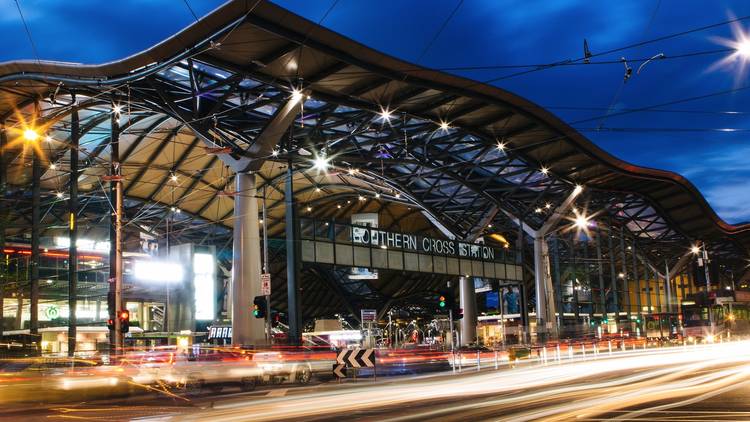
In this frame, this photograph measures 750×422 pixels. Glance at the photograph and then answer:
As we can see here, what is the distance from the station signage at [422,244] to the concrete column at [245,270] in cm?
1227

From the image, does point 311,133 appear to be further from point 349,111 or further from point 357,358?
point 357,358

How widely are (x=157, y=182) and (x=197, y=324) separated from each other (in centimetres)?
1708

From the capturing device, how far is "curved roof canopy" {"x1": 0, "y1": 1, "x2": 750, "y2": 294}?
104ft

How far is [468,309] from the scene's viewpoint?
207ft

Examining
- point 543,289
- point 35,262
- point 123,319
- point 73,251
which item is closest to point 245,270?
→ point 123,319

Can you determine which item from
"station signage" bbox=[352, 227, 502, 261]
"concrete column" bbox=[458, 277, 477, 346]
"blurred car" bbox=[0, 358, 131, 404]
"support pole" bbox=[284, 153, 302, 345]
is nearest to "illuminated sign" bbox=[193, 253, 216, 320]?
"concrete column" bbox=[458, 277, 477, 346]

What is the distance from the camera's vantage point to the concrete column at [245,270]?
36.4 meters

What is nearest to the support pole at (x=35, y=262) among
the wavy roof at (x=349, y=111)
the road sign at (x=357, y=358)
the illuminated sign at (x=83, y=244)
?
the wavy roof at (x=349, y=111)

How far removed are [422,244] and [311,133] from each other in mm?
15657

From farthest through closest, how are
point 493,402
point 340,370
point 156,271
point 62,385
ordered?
point 156,271 → point 340,370 → point 62,385 → point 493,402

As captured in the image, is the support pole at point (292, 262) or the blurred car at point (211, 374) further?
the support pole at point (292, 262)

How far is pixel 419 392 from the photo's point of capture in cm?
2155

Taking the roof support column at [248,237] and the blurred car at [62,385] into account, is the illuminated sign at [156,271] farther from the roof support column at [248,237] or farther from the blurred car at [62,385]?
the blurred car at [62,385]

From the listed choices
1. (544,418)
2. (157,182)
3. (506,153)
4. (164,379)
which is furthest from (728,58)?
(157,182)
